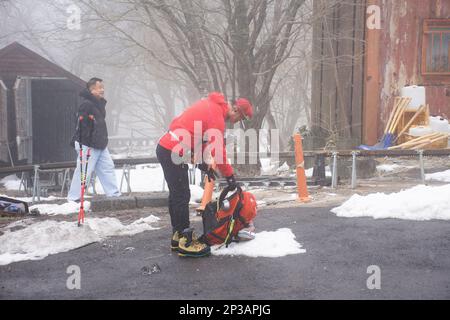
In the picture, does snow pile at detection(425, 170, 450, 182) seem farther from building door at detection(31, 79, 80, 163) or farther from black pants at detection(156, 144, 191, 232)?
building door at detection(31, 79, 80, 163)

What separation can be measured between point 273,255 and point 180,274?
1075mm

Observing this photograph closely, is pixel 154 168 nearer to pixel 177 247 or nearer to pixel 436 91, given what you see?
pixel 436 91

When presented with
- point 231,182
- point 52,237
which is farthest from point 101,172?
point 231,182

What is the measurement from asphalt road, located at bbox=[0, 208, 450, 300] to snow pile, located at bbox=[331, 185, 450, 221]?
0.29 m

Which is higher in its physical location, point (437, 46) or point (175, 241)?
point (437, 46)

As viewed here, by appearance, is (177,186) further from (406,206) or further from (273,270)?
(406,206)

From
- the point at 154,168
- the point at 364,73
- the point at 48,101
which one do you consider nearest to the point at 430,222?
the point at 364,73

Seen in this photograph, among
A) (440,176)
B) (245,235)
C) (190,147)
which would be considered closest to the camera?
(190,147)

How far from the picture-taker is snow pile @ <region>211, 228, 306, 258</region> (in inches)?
231

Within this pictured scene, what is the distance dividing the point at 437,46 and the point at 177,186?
9.94 m

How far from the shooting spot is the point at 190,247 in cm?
582

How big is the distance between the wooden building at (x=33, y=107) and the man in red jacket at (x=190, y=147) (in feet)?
44.0

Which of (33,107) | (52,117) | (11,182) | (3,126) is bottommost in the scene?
(11,182)
